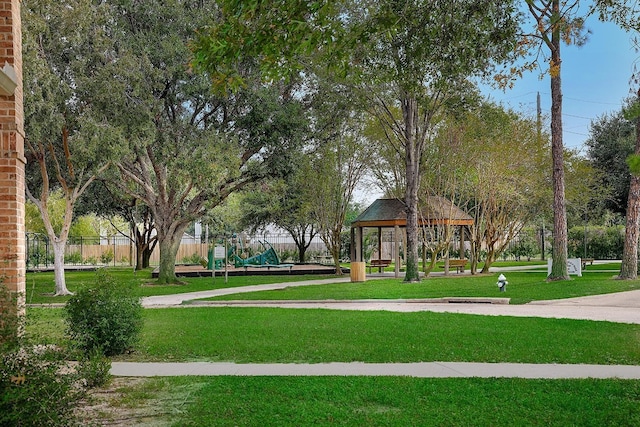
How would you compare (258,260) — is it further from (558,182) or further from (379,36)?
(379,36)

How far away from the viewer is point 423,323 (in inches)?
508

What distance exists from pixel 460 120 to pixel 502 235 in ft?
24.7

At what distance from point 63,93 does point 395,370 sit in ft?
53.3

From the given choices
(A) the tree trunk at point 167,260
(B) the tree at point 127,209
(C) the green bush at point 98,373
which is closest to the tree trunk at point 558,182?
(A) the tree trunk at point 167,260

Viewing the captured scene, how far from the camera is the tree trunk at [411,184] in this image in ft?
80.1

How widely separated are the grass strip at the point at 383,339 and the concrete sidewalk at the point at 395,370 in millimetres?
390

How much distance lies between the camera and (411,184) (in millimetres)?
24750

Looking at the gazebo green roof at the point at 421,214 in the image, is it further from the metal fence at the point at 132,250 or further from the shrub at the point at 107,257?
the shrub at the point at 107,257

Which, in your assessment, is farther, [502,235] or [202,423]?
[502,235]

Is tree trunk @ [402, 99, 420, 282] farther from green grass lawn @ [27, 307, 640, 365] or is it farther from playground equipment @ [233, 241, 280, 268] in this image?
playground equipment @ [233, 241, 280, 268]

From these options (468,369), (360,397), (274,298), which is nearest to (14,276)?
(360,397)

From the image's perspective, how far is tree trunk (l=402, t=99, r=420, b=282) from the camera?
24422 millimetres

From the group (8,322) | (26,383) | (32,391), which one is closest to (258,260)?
(8,322)

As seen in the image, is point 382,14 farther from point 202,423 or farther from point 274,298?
point 274,298
